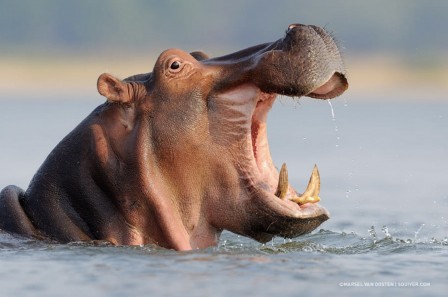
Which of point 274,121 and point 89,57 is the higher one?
point 89,57

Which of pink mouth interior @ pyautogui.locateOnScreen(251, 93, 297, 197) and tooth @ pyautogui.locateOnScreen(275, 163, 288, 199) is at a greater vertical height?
pink mouth interior @ pyautogui.locateOnScreen(251, 93, 297, 197)

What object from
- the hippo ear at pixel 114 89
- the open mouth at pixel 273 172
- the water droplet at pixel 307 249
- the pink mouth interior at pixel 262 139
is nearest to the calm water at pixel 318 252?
the water droplet at pixel 307 249

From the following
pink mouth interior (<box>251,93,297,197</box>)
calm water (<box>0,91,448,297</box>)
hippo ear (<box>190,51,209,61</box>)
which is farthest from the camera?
hippo ear (<box>190,51,209,61</box>)

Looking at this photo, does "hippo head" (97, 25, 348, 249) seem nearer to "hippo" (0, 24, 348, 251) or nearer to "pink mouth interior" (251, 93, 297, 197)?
"hippo" (0, 24, 348, 251)

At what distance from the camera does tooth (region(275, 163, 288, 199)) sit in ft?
26.3

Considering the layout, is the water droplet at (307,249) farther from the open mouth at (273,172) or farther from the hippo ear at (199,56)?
the hippo ear at (199,56)

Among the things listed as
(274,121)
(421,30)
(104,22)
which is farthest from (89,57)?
(274,121)

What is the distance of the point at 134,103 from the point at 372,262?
1802mm

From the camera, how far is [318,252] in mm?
8648

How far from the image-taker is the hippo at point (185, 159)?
8008 mm

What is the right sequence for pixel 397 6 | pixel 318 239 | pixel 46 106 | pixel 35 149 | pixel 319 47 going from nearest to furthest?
pixel 319 47 → pixel 318 239 → pixel 35 149 → pixel 46 106 → pixel 397 6

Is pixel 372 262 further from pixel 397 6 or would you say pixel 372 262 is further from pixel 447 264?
pixel 397 6

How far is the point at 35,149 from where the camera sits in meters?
20.0

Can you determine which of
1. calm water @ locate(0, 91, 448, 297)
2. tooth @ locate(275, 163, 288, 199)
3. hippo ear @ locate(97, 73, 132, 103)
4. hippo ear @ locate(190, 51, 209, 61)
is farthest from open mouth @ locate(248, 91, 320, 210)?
hippo ear @ locate(97, 73, 132, 103)
